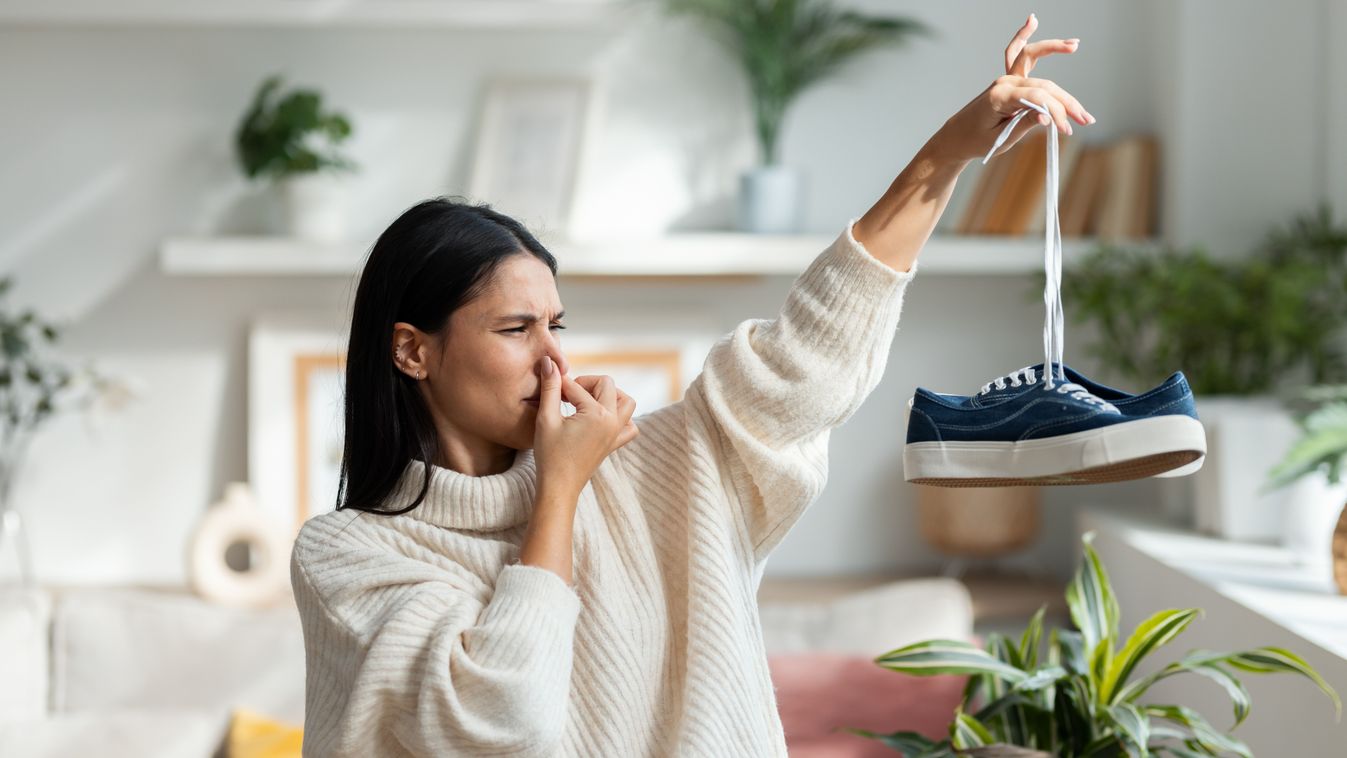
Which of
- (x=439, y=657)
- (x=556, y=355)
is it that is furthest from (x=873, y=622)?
(x=439, y=657)

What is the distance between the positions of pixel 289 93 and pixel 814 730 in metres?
2.12

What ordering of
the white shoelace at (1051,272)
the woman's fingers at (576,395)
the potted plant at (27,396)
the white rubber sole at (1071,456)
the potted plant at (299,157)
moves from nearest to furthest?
the white rubber sole at (1071,456) → the white shoelace at (1051,272) → the woman's fingers at (576,395) → the potted plant at (27,396) → the potted plant at (299,157)

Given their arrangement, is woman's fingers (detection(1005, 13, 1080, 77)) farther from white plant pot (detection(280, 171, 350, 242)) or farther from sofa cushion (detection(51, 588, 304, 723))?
white plant pot (detection(280, 171, 350, 242))

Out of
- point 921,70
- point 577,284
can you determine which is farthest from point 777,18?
point 577,284

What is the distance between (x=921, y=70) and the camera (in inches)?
138

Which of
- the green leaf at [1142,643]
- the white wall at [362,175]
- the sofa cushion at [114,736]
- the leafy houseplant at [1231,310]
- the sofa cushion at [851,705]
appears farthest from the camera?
the white wall at [362,175]

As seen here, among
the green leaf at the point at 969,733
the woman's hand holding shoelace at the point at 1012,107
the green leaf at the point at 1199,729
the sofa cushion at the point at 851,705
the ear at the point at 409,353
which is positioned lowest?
the sofa cushion at the point at 851,705

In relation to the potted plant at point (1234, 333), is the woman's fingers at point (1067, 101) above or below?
above

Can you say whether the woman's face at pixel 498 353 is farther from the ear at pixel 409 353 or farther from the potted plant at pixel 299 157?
the potted plant at pixel 299 157

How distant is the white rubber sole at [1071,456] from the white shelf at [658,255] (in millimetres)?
2236

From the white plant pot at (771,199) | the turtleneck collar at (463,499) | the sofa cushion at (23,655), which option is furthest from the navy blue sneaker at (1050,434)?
the white plant pot at (771,199)

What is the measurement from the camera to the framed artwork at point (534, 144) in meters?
3.37

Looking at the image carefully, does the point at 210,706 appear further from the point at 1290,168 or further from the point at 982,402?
the point at 1290,168

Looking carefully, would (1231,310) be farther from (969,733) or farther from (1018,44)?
(1018,44)
